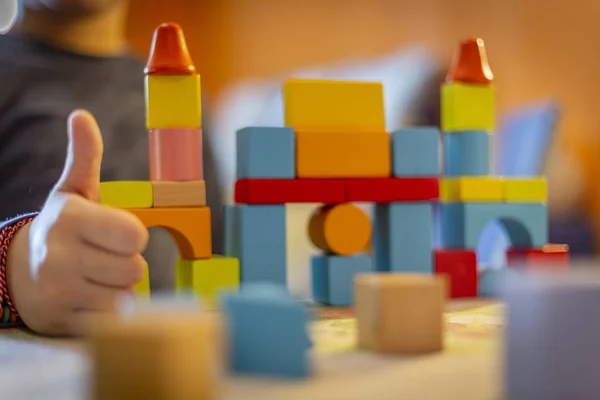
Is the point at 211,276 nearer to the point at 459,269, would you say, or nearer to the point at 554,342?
the point at 459,269

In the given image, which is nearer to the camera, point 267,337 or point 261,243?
point 267,337

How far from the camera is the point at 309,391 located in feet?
1.21

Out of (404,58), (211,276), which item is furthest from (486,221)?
(404,58)

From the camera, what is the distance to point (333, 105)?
2.47 feet

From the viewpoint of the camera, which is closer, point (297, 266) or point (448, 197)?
point (448, 197)

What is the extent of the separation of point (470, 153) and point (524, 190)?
79mm

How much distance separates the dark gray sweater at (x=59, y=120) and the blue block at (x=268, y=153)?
294 mm

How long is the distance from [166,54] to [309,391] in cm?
43

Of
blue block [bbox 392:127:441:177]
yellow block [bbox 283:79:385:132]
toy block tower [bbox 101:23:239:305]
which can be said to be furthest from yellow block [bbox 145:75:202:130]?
blue block [bbox 392:127:441:177]

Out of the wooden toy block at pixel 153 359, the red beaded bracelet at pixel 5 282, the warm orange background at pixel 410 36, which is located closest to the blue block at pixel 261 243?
the red beaded bracelet at pixel 5 282

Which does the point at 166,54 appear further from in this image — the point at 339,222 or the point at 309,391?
the point at 309,391

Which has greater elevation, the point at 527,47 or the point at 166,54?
the point at 527,47

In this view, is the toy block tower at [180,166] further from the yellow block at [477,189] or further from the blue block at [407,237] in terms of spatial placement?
the yellow block at [477,189]

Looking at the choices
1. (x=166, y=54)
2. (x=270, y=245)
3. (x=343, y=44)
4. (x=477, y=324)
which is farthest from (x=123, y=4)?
(x=343, y=44)
